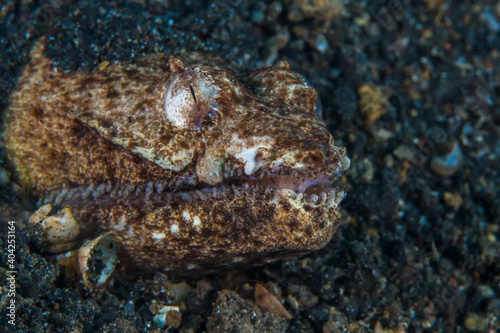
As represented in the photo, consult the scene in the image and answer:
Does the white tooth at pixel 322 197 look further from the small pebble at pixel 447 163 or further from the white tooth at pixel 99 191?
the small pebble at pixel 447 163

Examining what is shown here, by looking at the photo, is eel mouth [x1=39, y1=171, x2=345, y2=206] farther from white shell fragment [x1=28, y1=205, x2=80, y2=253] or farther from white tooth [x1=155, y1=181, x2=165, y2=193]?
white shell fragment [x1=28, y1=205, x2=80, y2=253]

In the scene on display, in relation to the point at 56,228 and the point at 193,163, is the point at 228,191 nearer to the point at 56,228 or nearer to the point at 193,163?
the point at 193,163

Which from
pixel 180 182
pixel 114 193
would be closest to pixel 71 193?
pixel 114 193

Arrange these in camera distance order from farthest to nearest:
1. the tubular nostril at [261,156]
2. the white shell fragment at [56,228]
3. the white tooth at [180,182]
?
the white shell fragment at [56,228] < the white tooth at [180,182] < the tubular nostril at [261,156]

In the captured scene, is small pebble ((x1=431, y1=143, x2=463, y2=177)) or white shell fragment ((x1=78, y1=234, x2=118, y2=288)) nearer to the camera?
white shell fragment ((x1=78, y1=234, x2=118, y2=288))

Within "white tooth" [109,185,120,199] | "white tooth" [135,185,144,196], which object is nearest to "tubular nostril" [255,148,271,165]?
"white tooth" [135,185,144,196]

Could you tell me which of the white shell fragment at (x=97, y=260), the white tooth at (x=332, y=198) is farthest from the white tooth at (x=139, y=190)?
the white tooth at (x=332, y=198)
